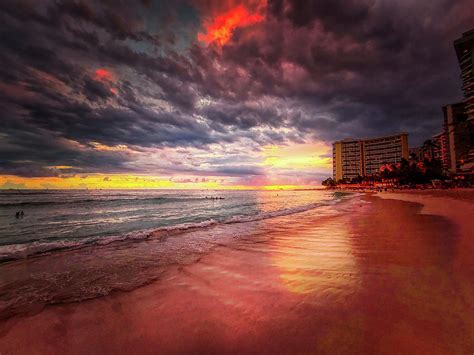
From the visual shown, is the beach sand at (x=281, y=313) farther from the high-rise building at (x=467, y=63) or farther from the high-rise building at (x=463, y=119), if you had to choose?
the high-rise building at (x=467, y=63)

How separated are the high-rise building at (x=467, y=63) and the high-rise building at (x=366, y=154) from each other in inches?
3164

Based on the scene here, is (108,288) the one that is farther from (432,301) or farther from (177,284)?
(432,301)

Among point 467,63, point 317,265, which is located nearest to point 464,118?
point 467,63

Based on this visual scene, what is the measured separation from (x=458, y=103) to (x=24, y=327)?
5110 inches

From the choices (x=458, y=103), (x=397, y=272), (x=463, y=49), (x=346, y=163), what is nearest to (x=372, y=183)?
(x=346, y=163)

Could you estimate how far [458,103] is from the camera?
87.0m

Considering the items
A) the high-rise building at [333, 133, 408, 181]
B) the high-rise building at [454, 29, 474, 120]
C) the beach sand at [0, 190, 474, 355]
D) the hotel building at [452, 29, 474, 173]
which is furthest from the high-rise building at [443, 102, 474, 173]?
the beach sand at [0, 190, 474, 355]

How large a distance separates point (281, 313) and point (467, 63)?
110001 millimetres

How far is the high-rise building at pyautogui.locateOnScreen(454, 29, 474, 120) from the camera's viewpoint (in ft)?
225

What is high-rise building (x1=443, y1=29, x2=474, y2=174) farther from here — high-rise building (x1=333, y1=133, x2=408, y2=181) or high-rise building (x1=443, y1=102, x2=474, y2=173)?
high-rise building (x1=333, y1=133, x2=408, y2=181)

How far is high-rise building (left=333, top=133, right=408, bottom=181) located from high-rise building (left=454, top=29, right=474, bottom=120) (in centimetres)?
8037

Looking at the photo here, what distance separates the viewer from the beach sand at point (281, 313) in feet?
7.96

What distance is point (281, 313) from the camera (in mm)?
3084

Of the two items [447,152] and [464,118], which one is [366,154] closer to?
[447,152]
